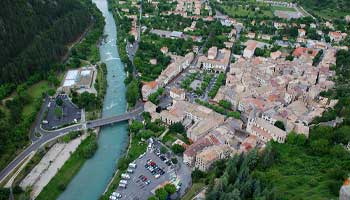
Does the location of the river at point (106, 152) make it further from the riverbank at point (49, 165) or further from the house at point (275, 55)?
the house at point (275, 55)

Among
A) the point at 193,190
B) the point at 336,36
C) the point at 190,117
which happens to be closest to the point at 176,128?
the point at 190,117

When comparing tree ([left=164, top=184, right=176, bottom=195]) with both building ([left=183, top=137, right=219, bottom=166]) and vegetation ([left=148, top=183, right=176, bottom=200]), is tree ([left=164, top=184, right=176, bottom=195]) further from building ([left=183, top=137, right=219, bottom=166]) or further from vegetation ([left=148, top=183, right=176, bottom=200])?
building ([left=183, top=137, right=219, bottom=166])

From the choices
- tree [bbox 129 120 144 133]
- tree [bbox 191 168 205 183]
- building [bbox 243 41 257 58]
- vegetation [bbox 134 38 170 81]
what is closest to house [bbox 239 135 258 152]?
tree [bbox 191 168 205 183]

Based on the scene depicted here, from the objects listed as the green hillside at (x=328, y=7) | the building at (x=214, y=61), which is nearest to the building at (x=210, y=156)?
the building at (x=214, y=61)

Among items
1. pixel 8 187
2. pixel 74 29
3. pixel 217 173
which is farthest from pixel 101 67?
pixel 217 173

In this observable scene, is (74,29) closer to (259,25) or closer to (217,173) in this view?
(259,25)

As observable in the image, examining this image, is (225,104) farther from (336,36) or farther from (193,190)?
(336,36)
